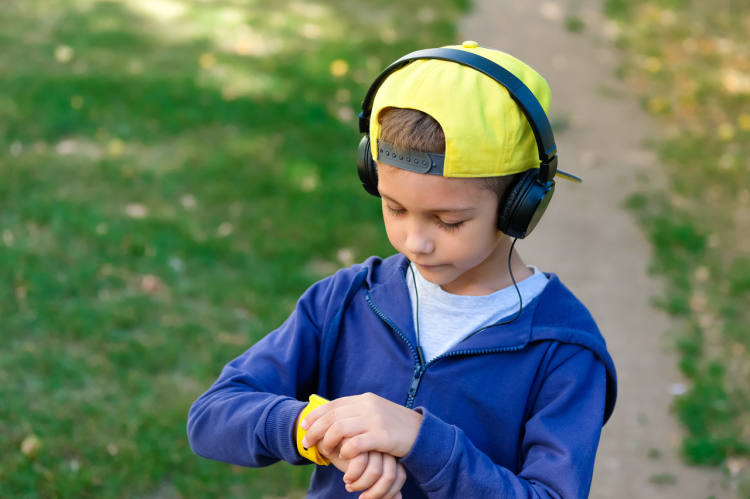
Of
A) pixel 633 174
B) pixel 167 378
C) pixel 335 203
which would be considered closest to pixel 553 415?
pixel 167 378

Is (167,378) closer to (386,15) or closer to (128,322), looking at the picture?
(128,322)

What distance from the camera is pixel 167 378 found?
4359 millimetres

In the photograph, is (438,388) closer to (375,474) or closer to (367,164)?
(375,474)

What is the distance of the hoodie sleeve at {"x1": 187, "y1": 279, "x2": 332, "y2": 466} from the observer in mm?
1881

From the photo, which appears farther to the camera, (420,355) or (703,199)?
Answer: (703,199)

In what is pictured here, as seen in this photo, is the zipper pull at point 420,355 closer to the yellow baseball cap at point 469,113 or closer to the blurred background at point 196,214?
the yellow baseball cap at point 469,113

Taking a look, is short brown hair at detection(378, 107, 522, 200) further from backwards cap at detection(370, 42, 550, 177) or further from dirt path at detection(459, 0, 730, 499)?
dirt path at detection(459, 0, 730, 499)

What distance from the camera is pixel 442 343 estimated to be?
2.07 meters

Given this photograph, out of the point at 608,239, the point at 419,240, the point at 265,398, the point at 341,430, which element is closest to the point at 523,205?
the point at 419,240

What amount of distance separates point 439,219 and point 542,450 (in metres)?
0.57

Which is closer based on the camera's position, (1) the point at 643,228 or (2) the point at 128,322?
(2) the point at 128,322

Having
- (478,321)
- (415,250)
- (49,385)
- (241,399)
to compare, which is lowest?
(49,385)

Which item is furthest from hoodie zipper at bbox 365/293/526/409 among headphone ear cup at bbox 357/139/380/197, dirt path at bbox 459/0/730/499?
dirt path at bbox 459/0/730/499

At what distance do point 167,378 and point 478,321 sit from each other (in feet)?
8.92
